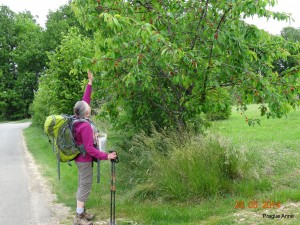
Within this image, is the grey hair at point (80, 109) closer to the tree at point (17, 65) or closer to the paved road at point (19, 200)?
the paved road at point (19, 200)

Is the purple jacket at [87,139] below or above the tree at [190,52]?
below

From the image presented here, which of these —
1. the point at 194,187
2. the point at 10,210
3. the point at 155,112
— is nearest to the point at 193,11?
the point at 155,112

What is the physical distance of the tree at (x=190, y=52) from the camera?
17.6 feet

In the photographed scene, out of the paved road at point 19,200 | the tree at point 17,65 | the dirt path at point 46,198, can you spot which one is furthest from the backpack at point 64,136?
the tree at point 17,65

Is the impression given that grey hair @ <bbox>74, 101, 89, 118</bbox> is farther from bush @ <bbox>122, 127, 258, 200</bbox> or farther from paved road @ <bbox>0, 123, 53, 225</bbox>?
paved road @ <bbox>0, 123, 53, 225</bbox>

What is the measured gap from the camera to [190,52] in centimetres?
539

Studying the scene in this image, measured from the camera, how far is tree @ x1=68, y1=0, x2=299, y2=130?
5.36 meters

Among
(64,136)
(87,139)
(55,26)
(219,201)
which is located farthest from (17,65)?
(219,201)

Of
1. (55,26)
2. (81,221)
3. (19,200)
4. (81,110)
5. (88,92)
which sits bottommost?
(19,200)

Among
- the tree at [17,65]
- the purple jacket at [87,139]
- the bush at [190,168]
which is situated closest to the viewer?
the purple jacket at [87,139]

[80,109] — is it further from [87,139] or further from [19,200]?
[19,200]

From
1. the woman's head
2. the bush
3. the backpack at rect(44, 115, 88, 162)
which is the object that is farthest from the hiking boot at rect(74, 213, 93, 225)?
the woman's head

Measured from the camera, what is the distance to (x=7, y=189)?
820cm

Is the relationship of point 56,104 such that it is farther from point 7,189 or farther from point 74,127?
point 74,127
